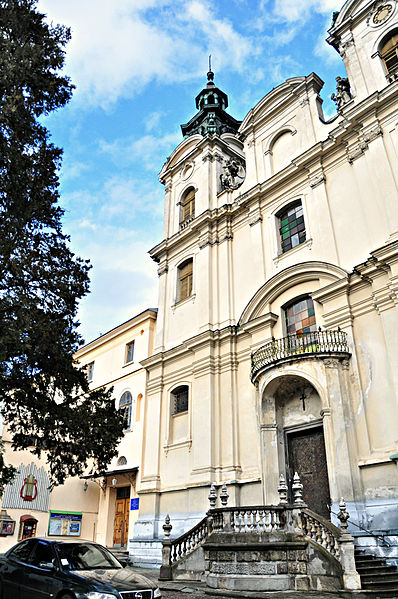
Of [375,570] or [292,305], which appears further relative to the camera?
[292,305]

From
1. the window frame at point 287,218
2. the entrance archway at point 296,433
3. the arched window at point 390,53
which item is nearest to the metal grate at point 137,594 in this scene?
the entrance archway at point 296,433

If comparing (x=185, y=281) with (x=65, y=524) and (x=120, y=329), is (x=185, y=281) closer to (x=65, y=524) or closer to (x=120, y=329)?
(x=120, y=329)

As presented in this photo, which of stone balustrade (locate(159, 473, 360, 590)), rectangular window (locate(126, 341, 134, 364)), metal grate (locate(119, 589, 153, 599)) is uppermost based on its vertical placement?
rectangular window (locate(126, 341, 134, 364))

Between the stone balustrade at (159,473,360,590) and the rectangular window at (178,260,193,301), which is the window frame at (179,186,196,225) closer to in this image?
the rectangular window at (178,260,193,301)

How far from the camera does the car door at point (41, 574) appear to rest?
23.1ft

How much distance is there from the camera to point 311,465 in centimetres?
1516

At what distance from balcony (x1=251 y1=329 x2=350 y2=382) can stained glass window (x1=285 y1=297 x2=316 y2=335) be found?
0.53m

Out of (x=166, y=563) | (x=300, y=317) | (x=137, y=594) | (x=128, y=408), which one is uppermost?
(x=300, y=317)

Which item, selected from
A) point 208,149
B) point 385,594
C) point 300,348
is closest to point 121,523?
point 300,348

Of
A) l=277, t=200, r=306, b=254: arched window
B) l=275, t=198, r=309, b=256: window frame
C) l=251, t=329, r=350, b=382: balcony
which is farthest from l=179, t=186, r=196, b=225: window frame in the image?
l=251, t=329, r=350, b=382: balcony

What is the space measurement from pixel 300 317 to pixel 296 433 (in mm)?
3914

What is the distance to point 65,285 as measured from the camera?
41.3 ft

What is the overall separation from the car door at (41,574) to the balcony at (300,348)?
943cm

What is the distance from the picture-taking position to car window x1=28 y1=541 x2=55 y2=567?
7467 mm
